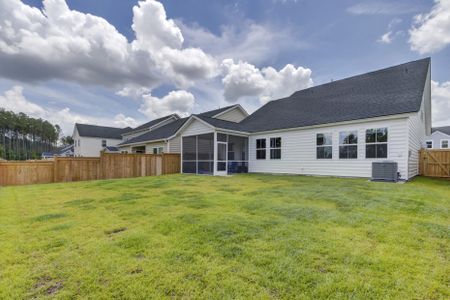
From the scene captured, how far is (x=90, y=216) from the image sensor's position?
4176mm

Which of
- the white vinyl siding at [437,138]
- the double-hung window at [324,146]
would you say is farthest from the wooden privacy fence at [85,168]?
the white vinyl siding at [437,138]

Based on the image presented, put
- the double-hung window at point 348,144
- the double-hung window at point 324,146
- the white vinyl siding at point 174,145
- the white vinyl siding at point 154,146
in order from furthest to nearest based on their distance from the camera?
the white vinyl siding at point 154,146, the white vinyl siding at point 174,145, the double-hung window at point 324,146, the double-hung window at point 348,144

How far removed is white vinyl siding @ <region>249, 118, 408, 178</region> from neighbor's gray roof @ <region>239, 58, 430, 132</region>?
1.56ft

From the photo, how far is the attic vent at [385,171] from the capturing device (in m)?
8.62

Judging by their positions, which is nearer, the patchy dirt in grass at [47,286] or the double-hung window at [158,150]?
the patchy dirt in grass at [47,286]

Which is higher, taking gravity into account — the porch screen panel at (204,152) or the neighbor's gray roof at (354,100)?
the neighbor's gray roof at (354,100)

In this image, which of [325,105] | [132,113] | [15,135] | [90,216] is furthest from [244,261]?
[15,135]

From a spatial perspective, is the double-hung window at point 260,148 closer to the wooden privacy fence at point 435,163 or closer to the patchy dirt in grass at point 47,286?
the wooden privacy fence at point 435,163

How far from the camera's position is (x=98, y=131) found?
35438 millimetres

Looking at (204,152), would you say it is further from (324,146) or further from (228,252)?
(228,252)

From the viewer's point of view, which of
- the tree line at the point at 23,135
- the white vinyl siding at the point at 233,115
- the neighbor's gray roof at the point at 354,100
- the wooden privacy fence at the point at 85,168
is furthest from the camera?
the tree line at the point at 23,135

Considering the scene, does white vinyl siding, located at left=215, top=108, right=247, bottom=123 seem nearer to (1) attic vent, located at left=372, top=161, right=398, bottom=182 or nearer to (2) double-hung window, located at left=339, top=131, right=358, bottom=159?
(2) double-hung window, located at left=339, top=131, right=358, bottom=159

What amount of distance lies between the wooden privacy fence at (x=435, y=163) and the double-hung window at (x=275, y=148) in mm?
7561

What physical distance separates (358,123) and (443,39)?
8.15 metres
